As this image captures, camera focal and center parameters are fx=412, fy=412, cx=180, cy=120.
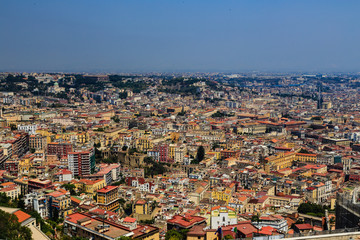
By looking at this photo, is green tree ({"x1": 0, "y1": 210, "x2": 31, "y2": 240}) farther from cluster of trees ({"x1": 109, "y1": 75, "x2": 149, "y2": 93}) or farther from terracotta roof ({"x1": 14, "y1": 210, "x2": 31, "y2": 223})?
cluster of trees ({"x1": 109, "y1": 75, "x2": 149, "y2": 93})

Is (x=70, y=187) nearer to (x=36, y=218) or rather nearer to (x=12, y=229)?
(x=36, y=218)

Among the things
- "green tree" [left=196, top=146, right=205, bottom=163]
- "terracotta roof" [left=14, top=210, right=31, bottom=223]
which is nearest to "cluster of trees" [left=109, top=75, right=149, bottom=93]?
"green tree" [left=196, top=146, right=205, bottom=163]

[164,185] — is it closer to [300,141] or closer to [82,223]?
[82,223]

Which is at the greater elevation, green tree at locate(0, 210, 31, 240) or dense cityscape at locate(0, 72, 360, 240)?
green tree at locate(0, 210, 31, 240)

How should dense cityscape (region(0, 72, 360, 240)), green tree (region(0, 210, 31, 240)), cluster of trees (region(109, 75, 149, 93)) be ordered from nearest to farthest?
green tree (region(0, 210, 31, 240)), dense cityscape (region(0, 72, 360, 240)), cluster of trees (region(109, 75, 149, 93))

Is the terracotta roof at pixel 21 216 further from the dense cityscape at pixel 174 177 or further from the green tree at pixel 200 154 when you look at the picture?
the green tree at pixel 200 154

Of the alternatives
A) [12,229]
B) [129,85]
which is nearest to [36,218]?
[12,229]

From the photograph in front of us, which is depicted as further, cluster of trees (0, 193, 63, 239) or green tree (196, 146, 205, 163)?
→ green tree (196, 146, 205, 163)

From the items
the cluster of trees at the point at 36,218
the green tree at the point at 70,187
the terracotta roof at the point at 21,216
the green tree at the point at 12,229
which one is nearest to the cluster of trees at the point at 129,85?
the green tree at the point at 70,187
